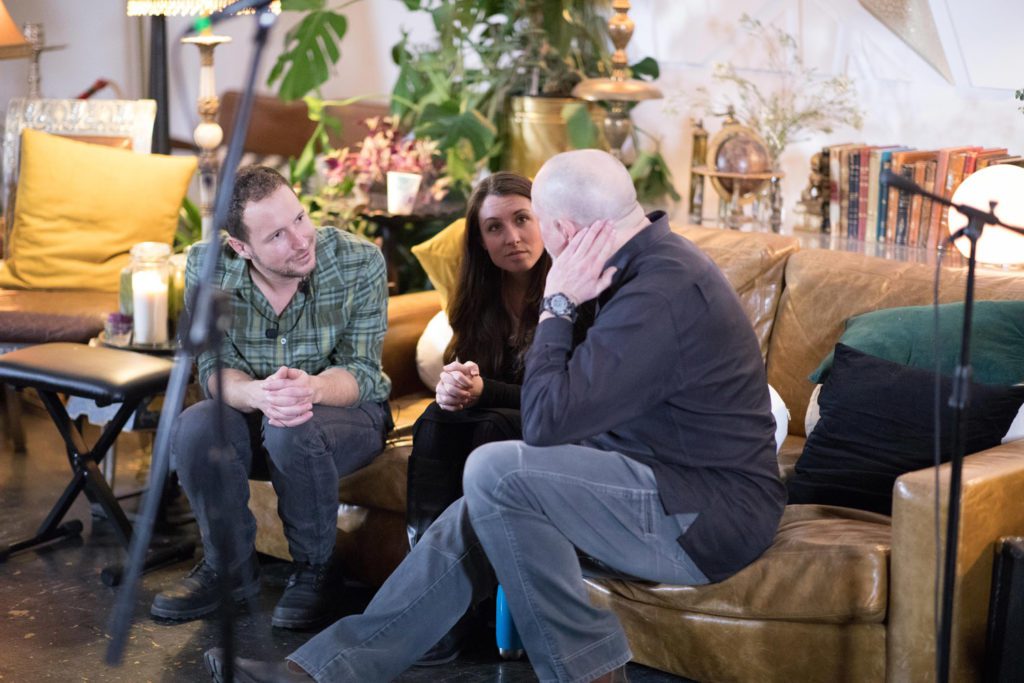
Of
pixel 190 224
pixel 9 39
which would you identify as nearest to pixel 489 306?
pixel 190 224

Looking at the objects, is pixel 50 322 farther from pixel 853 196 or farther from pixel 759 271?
pixel 853 196

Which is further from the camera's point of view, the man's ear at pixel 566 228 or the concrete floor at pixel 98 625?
the concrete floor at pixel 98 625

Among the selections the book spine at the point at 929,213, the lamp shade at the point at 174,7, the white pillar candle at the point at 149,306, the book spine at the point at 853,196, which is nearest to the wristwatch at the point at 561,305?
the white pillar candle at the point at 149,306

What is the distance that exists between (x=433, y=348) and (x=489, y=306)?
0.46 m

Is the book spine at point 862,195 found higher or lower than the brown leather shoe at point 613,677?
higher

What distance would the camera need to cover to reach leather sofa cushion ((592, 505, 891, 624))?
225cm

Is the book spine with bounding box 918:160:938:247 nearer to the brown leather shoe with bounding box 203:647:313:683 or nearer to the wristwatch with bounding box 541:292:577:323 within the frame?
the wristwatch with bounding box 541:292:577:323

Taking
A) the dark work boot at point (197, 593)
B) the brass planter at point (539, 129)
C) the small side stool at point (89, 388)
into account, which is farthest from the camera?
the brass planter at point (539, 129)

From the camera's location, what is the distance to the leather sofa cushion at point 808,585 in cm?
225

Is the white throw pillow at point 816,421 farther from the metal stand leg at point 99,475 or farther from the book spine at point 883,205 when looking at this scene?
the metal stand leg at point 99,475

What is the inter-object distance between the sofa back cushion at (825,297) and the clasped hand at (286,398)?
1141 millimetres

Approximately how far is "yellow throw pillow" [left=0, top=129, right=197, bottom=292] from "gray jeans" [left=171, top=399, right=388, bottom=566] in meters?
1.53

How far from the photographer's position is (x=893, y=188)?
3477mm

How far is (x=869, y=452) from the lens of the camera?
2.61m
